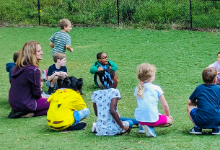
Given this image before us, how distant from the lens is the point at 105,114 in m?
5.21

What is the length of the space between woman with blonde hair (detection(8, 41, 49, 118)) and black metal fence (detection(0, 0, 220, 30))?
10.3 m

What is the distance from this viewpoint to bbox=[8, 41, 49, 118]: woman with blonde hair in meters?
6.12

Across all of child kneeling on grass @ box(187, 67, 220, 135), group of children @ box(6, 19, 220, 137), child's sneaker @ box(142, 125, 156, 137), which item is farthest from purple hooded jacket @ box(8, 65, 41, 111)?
child kneeling on grass @ box(187, 67, 220, 135)

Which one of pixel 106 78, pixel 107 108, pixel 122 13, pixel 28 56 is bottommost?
pixel 107 108

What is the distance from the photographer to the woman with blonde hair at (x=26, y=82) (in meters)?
6.12

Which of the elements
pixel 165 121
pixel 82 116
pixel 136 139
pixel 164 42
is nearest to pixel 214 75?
pixel 165 121

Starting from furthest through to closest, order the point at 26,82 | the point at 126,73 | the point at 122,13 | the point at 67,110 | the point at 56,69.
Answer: the point at 122,13
the point at 126,73
the point at 56,69
the point at 26,82
the point at 67,110

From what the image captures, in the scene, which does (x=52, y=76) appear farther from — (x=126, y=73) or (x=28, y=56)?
(x=126, y=73)

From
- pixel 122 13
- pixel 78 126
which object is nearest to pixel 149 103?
pixel 78 126

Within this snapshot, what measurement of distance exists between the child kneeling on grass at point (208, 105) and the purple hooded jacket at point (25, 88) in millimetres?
2393

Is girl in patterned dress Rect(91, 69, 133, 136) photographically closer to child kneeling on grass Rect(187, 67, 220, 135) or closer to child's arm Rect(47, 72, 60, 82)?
child kneeling on grass Rect(187, 67, 220, 135)

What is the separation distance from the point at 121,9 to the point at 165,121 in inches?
502

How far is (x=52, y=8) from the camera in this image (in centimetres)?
1977

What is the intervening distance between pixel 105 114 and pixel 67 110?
648 mm
